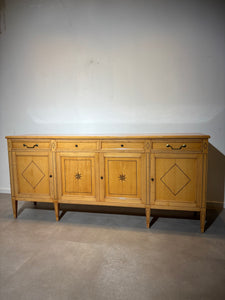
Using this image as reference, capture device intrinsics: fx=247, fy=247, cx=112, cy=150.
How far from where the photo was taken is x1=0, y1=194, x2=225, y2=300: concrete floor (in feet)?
4.82

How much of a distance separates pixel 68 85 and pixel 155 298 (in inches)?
94.9

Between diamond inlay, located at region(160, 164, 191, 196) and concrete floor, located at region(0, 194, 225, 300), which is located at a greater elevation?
diamond inlay, located at region(160, 164, 191, 196)

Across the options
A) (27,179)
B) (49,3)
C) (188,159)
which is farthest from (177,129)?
(49,3)

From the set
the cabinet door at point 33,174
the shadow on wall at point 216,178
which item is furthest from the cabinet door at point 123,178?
the shadow on wall at point 216,178

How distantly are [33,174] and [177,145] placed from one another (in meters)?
1.43

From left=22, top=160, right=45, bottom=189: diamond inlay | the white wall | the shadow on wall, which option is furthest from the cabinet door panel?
the shadow on wall

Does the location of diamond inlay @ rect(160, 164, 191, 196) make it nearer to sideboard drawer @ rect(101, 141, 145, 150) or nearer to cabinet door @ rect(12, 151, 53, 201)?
sideboard drawer @ rect(101, 141, 145, 150)

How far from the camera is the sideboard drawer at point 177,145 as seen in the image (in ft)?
7.02

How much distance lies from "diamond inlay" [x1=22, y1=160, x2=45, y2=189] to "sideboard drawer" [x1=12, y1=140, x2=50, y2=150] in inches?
6.1

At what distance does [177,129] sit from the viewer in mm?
2797

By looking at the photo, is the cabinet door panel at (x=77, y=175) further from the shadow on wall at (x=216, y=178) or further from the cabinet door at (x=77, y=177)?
the shadow on wall at (x=216, y=178)

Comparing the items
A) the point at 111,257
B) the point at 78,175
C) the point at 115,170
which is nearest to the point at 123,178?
the point at 115,170

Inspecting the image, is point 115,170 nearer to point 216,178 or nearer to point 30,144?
point 30,144

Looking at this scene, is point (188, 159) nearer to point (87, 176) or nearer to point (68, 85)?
point (87, 176)
